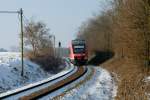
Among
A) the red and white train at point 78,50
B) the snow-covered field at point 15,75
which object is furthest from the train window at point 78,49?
the snow-covered field at point 15,75

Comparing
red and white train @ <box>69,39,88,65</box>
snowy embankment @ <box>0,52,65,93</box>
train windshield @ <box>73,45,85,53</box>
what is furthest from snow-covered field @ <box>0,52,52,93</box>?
train windshield @ <box>73,45,85,53</box>

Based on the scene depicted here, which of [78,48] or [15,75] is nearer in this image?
[15,75]

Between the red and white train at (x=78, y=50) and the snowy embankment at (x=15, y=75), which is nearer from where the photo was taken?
the snowy embankment at (x=15, y=75)

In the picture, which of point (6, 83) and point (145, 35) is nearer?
point (6, 83)

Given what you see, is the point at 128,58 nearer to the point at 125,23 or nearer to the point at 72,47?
the point at 125,23

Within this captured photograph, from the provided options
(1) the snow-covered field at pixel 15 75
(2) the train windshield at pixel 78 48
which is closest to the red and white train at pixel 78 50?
(2) the train windshield at pixel 78 48

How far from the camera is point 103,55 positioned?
256 ft

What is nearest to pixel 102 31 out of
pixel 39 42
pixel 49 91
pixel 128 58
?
pixel 39 42

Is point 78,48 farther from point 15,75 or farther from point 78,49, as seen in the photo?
point 15,75

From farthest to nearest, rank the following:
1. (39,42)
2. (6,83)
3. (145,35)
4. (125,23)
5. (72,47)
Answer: (39,42), (72,47), (125,23), (145,35), (6,83)

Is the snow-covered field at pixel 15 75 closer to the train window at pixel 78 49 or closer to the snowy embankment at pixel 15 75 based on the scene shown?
the snowy embankment at pixel 15 75

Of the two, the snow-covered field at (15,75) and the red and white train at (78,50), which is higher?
the red and white train at (78,50)

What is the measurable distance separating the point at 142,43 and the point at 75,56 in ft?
88.2

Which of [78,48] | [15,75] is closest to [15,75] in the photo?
[15,75]
